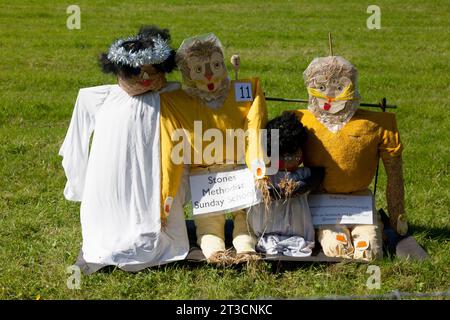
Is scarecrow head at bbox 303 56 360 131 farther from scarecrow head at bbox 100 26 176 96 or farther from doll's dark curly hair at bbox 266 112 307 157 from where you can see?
scarecrow head at bbox 100 26 176 96

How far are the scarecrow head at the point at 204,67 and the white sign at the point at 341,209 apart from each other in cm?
86

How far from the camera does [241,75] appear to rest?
9.09 m

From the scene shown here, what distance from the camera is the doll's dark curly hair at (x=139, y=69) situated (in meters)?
4.25

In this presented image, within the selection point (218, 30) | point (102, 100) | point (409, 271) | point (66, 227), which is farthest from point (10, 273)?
point (218, 30)

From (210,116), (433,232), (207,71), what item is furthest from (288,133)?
(433,232)

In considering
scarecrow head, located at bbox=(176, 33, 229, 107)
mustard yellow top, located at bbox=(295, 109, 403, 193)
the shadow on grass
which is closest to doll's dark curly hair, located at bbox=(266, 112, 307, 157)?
mustard yellow top, located at bbox=(295, 109, 403, 193)

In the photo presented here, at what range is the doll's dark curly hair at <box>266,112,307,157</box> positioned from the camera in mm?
4281

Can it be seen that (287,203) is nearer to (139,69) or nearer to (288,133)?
(288,133)

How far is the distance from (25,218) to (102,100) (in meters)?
1.29

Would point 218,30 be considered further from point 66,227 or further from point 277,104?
point 66,227

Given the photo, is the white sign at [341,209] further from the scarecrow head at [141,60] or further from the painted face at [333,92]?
the scarecrow head at [141,60]

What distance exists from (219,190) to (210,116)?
44 centimetres

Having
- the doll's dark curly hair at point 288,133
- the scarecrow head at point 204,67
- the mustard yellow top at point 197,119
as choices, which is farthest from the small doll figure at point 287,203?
the scarecrow head at point 204,67
